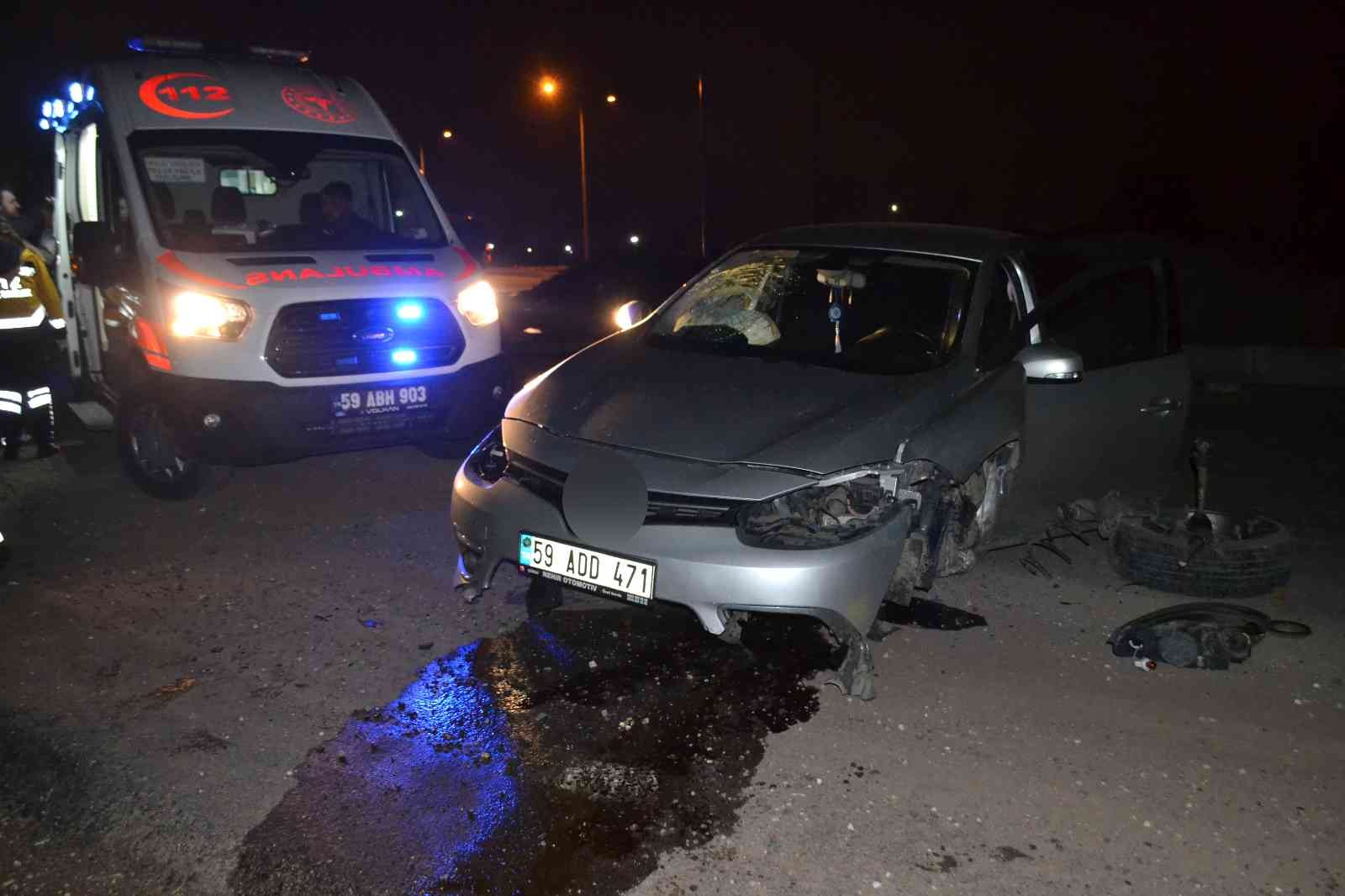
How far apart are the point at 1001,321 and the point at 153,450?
16.6ft

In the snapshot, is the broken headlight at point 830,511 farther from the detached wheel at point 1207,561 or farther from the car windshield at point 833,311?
the detached wheel at point 1207,561

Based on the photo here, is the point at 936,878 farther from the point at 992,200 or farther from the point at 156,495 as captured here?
the point at 992,200

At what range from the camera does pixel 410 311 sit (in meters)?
6.69

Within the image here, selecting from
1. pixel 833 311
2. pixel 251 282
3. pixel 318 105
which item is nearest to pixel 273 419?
pixel 251 282

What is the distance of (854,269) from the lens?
5.22m

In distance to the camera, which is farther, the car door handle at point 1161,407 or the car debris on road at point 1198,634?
the car door handle at point 1161,407

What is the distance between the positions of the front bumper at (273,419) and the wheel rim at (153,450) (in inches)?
9.8

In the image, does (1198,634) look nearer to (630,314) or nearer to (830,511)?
(830,511)

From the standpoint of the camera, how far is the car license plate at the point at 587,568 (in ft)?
12.8

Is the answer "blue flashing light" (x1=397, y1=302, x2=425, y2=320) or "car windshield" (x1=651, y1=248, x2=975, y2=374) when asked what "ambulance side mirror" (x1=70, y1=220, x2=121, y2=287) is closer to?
"blue flashing light" (x1=397, y1=302, x2=425, y2=320)

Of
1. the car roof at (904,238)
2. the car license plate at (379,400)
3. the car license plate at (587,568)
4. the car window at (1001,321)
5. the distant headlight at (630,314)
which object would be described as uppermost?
the car roof at (904,238)

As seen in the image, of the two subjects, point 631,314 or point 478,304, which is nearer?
point 631,314

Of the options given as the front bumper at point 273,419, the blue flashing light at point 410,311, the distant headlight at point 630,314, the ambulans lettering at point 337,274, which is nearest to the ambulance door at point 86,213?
the front bumper at point 273,419

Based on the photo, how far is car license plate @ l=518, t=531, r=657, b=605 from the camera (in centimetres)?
389
